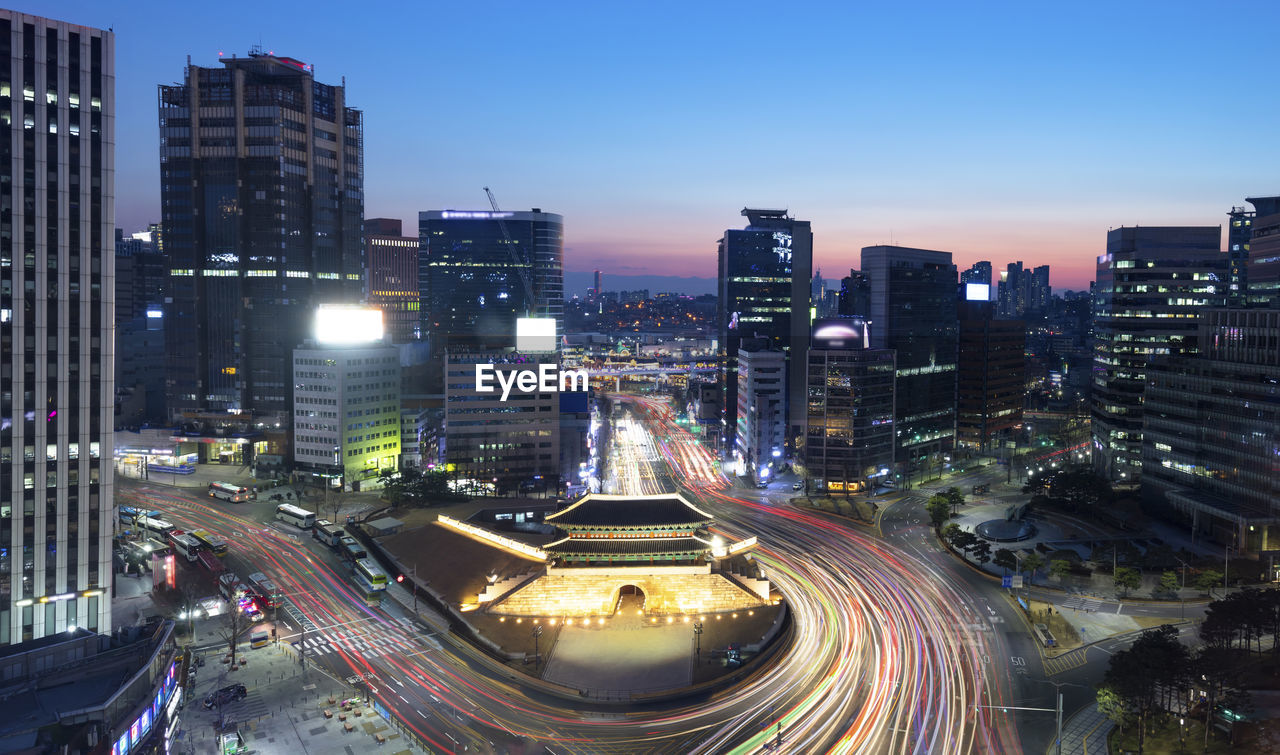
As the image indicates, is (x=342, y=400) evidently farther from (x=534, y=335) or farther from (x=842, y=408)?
(x=842, y=408)

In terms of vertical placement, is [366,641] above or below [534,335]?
below

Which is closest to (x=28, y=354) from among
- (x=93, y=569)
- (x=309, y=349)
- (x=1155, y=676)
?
(x=93, y=569)

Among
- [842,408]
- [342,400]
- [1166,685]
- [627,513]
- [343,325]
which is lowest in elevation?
[1166,685]

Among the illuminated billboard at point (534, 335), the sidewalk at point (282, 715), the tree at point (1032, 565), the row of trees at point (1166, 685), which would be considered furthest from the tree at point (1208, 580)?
the illuminated billboard at point (534, 335)

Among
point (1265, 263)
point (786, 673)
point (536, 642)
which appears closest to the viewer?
point (786, 673)

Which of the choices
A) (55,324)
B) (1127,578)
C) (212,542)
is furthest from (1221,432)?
(55,324)

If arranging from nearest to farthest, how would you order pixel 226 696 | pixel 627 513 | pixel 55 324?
pixel 226 696 < pixel 55 324 < pixel 627 513

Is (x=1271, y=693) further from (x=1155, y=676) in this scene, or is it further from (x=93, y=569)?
(x=93, y=569)

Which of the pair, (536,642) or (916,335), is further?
(916,335)

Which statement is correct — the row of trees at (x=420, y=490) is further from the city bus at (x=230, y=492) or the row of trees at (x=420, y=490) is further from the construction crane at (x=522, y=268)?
the construction crane at (x=522, y=268)
